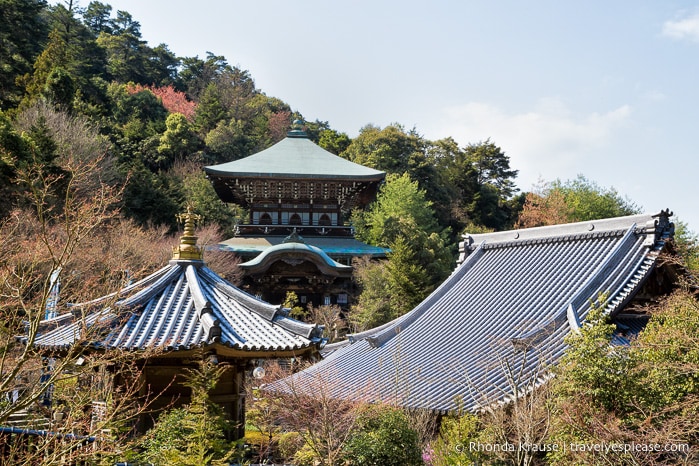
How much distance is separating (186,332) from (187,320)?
1.01 feet

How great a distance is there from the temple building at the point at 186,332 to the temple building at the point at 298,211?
16.8 meters

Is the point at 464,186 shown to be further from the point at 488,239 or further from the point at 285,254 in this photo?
the point at 488,239

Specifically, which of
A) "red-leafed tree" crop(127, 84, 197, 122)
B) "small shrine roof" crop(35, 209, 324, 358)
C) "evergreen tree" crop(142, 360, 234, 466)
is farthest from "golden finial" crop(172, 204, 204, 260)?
"red-leafed tree" crop(127, 84, 197, 122)

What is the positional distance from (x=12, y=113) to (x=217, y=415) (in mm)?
24279

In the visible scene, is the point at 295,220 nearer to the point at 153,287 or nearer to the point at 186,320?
the point at 153,287

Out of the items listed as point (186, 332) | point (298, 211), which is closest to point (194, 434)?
point (186, 332)

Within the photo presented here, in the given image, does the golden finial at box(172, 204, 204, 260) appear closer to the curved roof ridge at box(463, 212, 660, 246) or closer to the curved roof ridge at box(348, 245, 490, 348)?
the curved roof ridge at box(348, 245, 490, 348)

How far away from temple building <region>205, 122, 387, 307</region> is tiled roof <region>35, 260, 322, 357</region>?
16.7m

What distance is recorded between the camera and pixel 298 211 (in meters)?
28.8

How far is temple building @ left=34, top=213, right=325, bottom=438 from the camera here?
24.5 feet

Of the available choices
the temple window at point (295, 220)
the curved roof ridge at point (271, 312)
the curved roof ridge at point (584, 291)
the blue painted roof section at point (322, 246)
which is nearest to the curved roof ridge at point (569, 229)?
the curved roof ridge at point (584, 291)

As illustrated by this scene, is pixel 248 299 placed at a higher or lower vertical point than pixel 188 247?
lower

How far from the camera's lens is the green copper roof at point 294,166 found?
27.5 meters

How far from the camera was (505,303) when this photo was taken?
13.8m
